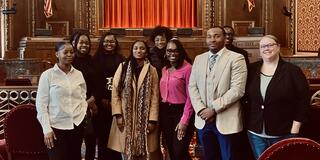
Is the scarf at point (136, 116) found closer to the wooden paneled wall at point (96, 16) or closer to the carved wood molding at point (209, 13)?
the wooden paneled wall at point (96, 16)

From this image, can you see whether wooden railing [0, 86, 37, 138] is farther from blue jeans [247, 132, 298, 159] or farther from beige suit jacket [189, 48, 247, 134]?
blue jeans [247, 132, 298, 159]

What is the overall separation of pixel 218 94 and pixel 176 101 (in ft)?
1.60

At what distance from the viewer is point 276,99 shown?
3.88 metres

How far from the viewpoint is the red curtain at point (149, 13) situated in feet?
49.4

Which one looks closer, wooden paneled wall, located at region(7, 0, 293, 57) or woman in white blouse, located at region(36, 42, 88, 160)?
woman in white blouse, located at region(36, 42, 88, 160)

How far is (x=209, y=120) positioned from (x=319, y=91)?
43.4 inches

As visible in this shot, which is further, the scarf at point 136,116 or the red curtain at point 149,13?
the red curtain at point 149,13

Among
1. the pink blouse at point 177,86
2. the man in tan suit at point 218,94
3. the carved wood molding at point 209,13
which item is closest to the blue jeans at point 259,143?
the man in tan suit at point 218,94

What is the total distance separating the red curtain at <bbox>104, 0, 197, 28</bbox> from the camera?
15055 mm

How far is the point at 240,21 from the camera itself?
582 inches

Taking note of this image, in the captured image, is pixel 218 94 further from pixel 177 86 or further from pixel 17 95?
pixel 17 95

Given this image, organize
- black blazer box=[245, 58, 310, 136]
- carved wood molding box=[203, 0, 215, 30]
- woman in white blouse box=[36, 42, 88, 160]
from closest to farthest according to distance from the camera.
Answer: black blazer box=[245, 58, 310, 136] → woman in white blouse box=[36, 42, 88, 160] → carved wood molding box=[203, 0, 215, 30]

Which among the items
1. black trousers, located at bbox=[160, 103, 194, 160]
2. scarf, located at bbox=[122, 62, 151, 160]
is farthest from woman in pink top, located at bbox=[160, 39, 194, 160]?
scarf, located at bbox=[122, 62, 151, 160]

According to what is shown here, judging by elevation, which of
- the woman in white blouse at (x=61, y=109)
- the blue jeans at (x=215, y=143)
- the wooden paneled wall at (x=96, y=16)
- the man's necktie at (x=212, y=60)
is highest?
the wooden paneled wall at (x=96, y=16)
